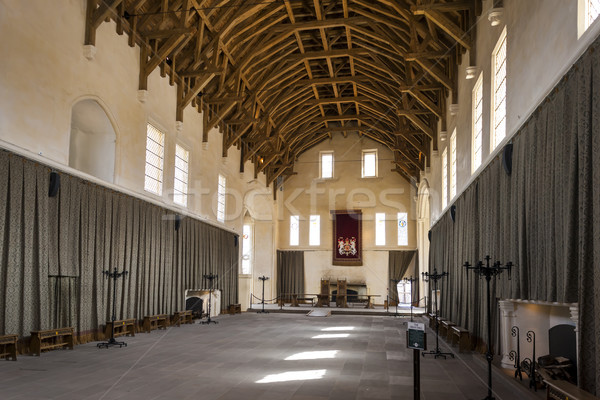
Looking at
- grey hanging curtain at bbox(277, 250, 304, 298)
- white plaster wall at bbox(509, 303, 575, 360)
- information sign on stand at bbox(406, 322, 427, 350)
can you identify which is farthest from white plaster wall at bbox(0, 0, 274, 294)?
grey hanging curtain at bbox(277, 250, 304, 298)

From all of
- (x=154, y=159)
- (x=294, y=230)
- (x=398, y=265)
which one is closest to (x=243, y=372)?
→ (x=154, y=159)

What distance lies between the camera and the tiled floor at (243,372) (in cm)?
609

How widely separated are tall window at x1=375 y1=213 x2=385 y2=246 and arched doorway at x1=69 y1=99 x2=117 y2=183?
62.3 ft

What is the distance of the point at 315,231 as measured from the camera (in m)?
29.6

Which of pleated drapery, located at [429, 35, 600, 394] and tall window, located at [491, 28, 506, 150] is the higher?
tall window, located at [491, 28, 506, 150]

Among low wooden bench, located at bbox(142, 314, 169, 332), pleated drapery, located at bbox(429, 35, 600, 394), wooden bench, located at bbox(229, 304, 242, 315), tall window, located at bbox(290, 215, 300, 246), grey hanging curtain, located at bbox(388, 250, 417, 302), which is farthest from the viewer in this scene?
tall window, located at bbox(290, 215, 300, 246)

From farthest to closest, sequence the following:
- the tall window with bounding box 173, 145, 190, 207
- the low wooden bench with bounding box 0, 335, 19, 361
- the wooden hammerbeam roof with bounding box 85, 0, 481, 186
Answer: the tall window with bounding box 173, 145, 190, 207
the wooden hammerbeam roof with bounding box 85, 0, 481, 186
the low wooden bench with bounding box 0, 335, 19, 361

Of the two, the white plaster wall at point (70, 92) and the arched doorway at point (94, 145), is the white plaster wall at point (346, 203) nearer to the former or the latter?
the white plaster wall at point (70, 92)

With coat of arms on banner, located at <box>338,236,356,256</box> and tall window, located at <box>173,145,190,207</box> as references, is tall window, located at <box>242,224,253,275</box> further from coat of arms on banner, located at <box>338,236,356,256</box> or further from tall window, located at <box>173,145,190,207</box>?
tall window, located at <box>173,145,190,207</box>

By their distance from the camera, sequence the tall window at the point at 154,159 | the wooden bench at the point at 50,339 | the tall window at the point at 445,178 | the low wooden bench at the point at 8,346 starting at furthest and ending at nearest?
the tall window at the point at 445,178, the tall window at the point at 154,159, the wooden bench at the point at 50,339, the low wooden bench at the point at 8,346

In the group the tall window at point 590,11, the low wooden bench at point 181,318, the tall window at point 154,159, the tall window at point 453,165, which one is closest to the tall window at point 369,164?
the tall window at point 453,165

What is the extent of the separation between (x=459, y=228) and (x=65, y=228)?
370 inches

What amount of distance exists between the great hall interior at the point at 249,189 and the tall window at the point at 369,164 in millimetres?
4781

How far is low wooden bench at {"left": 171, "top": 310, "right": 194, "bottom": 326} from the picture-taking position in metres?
15.3
